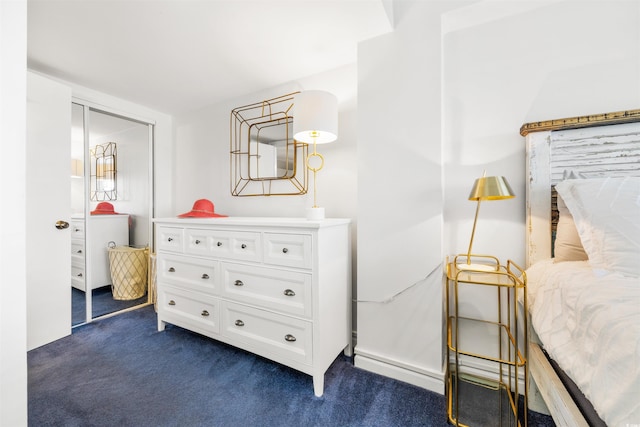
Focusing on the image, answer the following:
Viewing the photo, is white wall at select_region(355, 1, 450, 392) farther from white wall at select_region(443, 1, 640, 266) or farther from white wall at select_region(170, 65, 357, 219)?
white wall at select_region(170, 65, 357, 219)

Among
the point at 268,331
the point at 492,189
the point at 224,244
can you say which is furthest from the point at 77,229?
the point at 492,189

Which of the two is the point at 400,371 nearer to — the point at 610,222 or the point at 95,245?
the point at 610,222

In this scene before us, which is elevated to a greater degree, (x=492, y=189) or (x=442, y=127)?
(x=442, y=127)

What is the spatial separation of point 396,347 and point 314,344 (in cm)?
54

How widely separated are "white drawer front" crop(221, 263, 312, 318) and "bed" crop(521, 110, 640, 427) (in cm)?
110

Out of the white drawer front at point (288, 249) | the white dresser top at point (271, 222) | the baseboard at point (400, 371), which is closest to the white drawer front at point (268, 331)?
the white drawer front at point (288, 249)

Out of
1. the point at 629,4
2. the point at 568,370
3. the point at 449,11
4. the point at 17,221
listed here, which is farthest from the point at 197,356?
the point at 629,4

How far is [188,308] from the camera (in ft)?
6.49

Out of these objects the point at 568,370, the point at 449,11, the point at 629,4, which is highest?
the point at 449,11

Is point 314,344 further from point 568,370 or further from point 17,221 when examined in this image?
point 17,221

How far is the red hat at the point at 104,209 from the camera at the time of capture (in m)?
2.45

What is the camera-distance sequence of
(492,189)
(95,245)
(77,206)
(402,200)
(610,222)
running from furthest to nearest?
1. (95,245)
2. (77,206)
3. (402,200)
4. (492,189)
5. (610,222)

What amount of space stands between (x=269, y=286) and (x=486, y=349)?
1347mm

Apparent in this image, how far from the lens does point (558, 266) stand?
1155 mm
